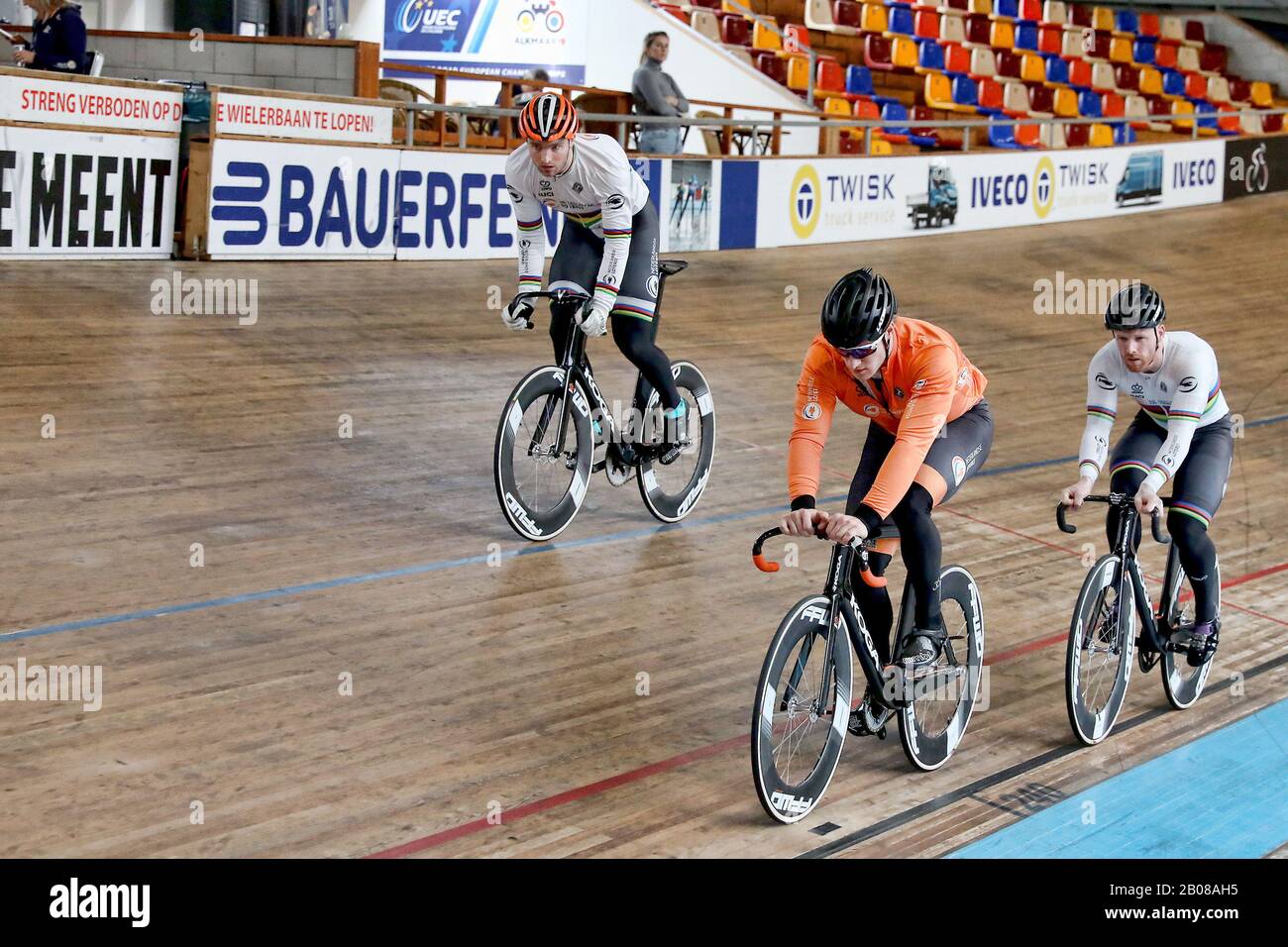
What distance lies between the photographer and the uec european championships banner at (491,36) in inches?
648

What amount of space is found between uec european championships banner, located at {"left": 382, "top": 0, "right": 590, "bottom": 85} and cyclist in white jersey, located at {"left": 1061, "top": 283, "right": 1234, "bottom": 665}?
→ 13.3 metres

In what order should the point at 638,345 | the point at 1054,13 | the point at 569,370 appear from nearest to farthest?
the point at 569,370 → the point at 638,345 → the point at 1054,13

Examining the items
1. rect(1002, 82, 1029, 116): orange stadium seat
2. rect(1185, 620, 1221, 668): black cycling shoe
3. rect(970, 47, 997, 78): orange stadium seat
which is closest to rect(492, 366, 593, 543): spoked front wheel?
rect(1185, 620, 1221, 668): black cycling shoe

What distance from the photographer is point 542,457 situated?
17.6 feet

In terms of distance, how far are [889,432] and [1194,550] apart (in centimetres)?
113

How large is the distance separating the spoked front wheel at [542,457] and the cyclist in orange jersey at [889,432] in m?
1.73

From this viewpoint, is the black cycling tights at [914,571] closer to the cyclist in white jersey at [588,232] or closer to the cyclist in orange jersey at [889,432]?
the cyclist in orange jersey at [889,432]

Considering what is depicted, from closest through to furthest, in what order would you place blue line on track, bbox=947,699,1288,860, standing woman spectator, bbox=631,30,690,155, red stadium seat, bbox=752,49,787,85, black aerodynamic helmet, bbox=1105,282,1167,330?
blue line on track, bbox=947,699,1288,860
black aerodynamic helmet, bbox=1105,282,1167,330
standing woman spectator, bbox=631,30,690,155
red stadium seat, bbox=752,49,787,85

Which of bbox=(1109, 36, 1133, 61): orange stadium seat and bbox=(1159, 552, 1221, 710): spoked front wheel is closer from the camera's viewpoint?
bbox=(1159, 552, 1221, 710): spoked front wheel

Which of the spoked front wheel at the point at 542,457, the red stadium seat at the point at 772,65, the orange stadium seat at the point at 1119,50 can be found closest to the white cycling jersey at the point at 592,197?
the spoked front wheel at the point at 542,457

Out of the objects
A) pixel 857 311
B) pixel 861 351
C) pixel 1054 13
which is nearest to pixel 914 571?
pixel 861 351

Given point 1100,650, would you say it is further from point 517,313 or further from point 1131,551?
point 517,313

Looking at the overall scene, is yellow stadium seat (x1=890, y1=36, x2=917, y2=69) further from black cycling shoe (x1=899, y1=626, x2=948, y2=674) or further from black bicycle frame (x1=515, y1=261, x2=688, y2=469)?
black cycling shoe (x1=899, y1=626, x2=948, y2=674)

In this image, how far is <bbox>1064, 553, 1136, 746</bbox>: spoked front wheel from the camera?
12.8 ft
